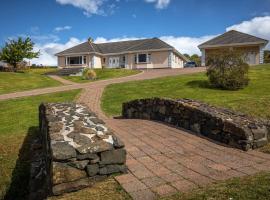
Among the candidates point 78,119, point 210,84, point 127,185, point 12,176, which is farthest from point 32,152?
point 210,84

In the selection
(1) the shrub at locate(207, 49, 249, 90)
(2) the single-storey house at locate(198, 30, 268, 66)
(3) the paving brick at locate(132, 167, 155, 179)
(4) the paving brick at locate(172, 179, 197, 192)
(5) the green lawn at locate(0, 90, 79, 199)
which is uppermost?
(2) the single-storey house at locate(198, 30, 268, 66)

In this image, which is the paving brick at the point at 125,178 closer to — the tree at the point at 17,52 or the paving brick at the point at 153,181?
the paving brick at the point at 153,181

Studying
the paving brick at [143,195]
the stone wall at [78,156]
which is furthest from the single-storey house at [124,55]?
the paving brick at [143,195]

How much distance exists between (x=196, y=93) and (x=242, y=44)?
26.2 m

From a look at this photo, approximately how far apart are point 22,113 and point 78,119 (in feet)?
27.3

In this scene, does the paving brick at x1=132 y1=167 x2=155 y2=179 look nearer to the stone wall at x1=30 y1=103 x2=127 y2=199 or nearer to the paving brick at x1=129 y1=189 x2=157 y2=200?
the stone wall at x1=30 y1=103 x2=127 y2=199

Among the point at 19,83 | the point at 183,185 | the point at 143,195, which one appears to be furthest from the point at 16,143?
the point at 19,83

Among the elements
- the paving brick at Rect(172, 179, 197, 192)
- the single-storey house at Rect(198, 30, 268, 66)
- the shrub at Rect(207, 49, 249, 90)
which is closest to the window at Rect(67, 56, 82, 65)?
the single-storey house at Rect(198, 30, 268, 66)

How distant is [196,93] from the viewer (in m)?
16.4

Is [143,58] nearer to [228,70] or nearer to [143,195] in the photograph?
[228,70]

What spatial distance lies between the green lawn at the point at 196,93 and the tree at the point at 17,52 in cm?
2554

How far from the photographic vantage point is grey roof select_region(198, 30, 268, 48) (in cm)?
3903

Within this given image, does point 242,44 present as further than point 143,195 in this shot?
Yes

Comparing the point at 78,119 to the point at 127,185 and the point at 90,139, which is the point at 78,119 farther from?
the point at 127,185
